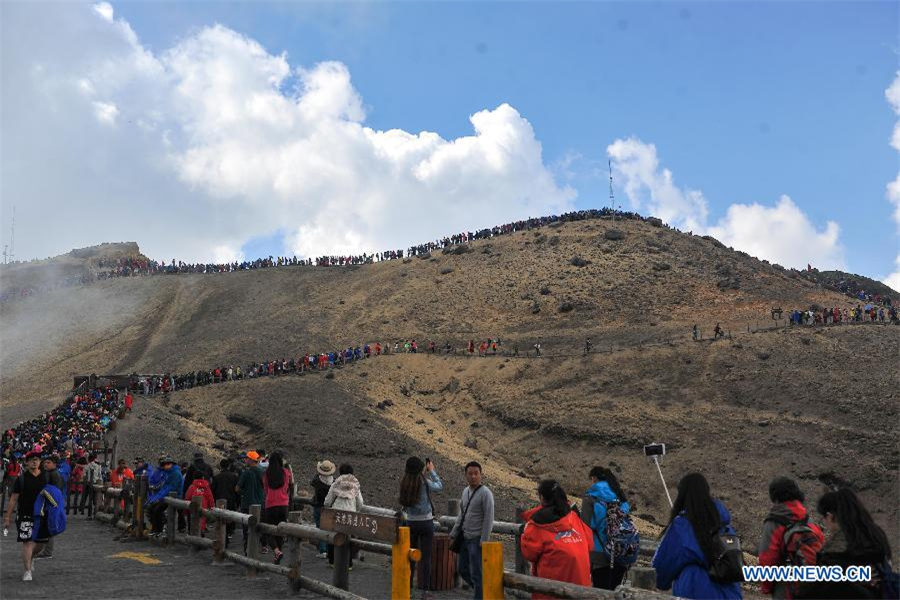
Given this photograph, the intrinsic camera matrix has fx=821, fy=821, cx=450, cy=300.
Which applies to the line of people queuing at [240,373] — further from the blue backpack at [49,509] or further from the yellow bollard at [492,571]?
the yellow bollard at [492,571]

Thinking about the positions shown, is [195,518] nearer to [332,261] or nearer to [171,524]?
[171,524]

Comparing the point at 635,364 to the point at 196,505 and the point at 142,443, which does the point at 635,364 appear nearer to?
the point at 142,443

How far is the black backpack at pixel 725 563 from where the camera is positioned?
5930 mm

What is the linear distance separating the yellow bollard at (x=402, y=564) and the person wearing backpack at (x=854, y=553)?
4.53 metres

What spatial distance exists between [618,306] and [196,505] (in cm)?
5070

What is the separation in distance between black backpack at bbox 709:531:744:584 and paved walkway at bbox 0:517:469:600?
646cm

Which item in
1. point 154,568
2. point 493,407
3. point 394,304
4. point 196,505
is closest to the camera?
point 154,568

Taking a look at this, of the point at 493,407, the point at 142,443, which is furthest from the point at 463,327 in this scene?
the point at 142,443

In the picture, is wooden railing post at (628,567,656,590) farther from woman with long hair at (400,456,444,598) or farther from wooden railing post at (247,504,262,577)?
wooden railing post at (247,504,262,577)

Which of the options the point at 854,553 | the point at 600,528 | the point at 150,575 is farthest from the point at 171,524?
the point at 854,553

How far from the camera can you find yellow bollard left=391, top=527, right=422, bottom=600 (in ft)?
29.8

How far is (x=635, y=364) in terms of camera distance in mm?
46750

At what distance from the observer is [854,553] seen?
5500 mm

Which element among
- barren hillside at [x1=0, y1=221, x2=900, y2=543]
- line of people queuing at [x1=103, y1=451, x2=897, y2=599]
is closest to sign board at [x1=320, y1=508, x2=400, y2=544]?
line of people queuing at [x1=103, y1=451, x2=897, y2=599]
